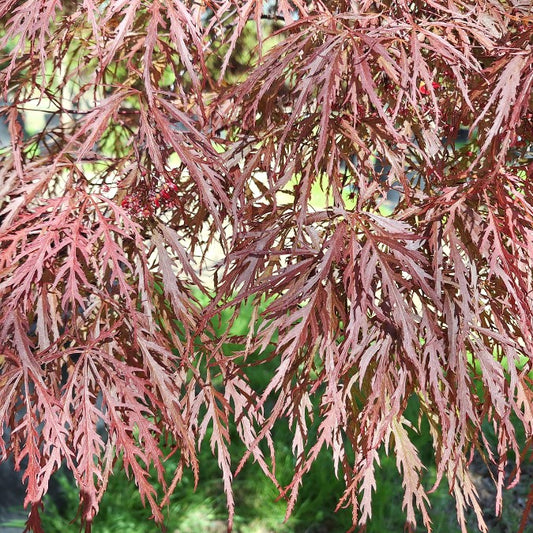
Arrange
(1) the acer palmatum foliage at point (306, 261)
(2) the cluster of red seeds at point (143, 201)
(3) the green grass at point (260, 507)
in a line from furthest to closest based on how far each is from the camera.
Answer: (3) the green grass at point (260, 507) < (2) the cluster of red seeds at point (143, 201) < (1) the acer palmatum foliage at point (306, 261)

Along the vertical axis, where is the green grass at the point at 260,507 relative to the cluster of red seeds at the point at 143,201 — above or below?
below

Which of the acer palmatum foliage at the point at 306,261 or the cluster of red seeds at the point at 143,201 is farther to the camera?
the cluster of red seeds at the point at 143,201

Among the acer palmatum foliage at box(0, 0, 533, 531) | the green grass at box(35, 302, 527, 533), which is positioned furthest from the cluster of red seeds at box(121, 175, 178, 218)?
the green grass at box(35, 302, 527, 533)

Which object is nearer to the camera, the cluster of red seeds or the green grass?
the cluster of red seeds

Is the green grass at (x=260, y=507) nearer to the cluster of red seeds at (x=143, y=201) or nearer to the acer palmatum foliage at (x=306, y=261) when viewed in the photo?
the acer palmatum foliage at (x=306, y=261)

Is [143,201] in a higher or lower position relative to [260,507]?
higher

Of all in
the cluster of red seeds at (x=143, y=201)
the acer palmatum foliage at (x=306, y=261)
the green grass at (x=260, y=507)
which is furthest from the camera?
the green grass at (x=260, y=507)

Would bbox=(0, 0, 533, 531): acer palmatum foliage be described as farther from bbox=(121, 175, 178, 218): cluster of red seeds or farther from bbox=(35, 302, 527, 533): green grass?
bbox=(35, 302, 527, 533): green grass

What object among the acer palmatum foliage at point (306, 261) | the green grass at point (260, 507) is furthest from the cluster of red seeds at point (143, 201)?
the green grass at point (260, 507)

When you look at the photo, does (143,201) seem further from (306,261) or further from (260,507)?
(260,507)

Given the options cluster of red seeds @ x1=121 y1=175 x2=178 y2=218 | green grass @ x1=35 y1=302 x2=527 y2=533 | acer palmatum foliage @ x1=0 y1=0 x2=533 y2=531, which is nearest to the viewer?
acer palmatum foliage @ x1=0 y1=0 x2=533 y2=531

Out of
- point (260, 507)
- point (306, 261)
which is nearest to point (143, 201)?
point (306, 261)

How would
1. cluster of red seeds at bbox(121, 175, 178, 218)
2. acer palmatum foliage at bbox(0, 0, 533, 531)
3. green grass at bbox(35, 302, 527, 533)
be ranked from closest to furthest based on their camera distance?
acer palmatum foliage at bbox(0, 0, 533, 531), cluster of red seeds at bbox(121, 175, 178, 218), green grass at bbox(35, 302, 527, 533)

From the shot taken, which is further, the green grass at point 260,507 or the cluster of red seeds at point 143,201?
the green grass at point 260,507
